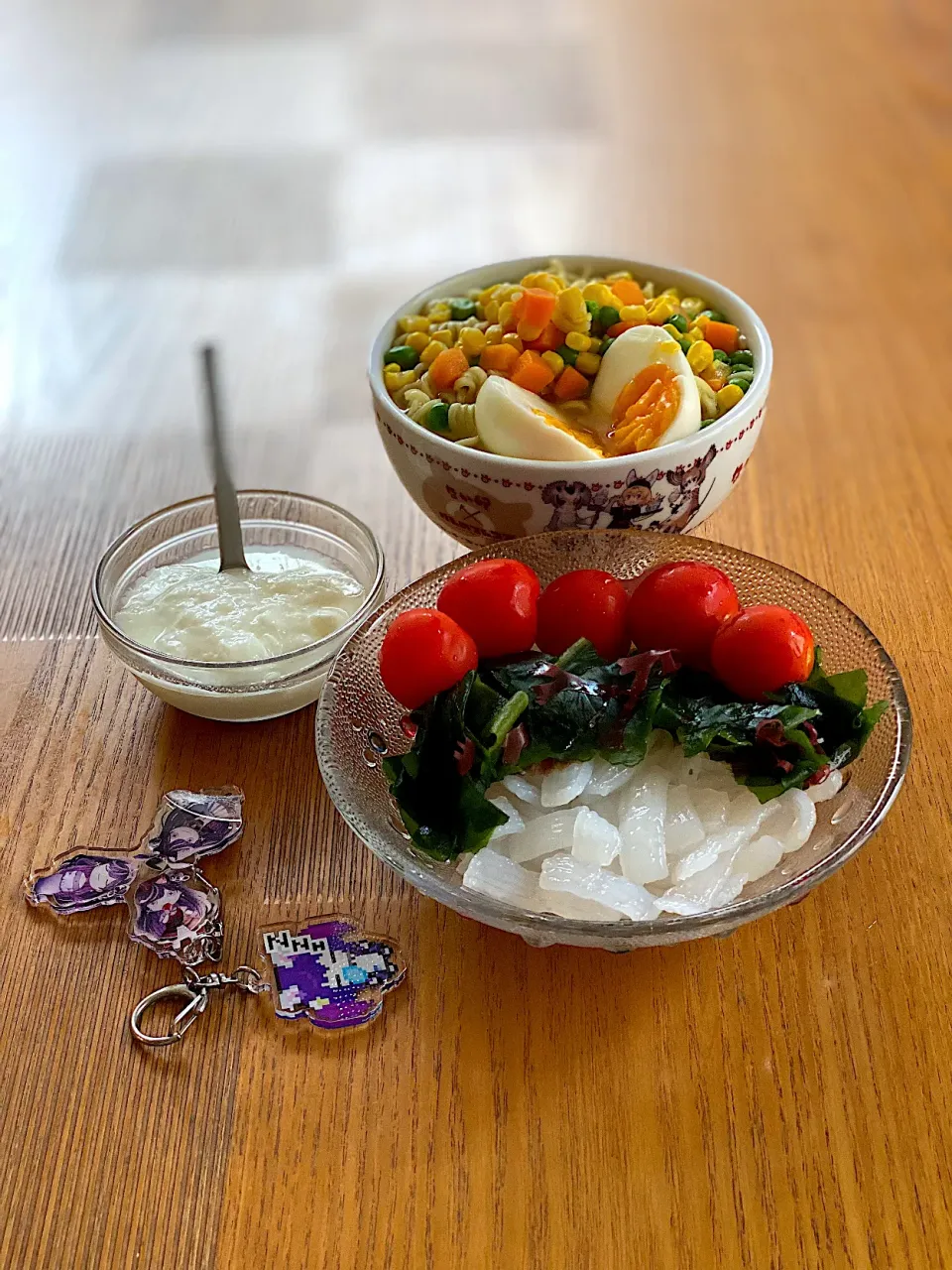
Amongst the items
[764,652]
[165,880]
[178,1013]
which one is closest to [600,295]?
[764,652]

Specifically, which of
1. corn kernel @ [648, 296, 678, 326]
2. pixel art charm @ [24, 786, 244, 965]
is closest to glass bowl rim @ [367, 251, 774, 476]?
corn kernel @ [648, 296, 678, 326]

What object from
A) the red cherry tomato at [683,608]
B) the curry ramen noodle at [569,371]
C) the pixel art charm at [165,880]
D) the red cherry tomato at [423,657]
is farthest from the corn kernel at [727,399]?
the pixel art charm at [165,880]

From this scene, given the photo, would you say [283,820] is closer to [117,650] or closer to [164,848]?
[164,848]

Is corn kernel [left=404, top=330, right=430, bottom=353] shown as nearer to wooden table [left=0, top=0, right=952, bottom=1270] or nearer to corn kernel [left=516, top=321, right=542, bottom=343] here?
corn kernel [left=516, top=321, right=542, bottom=343]

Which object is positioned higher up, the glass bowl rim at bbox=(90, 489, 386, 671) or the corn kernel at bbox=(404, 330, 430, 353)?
the corn kernel at bbox=(404, 330, 430, 353)

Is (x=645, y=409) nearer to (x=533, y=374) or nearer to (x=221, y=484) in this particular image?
(x=533, y=374)

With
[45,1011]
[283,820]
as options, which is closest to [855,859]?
[283,820]
